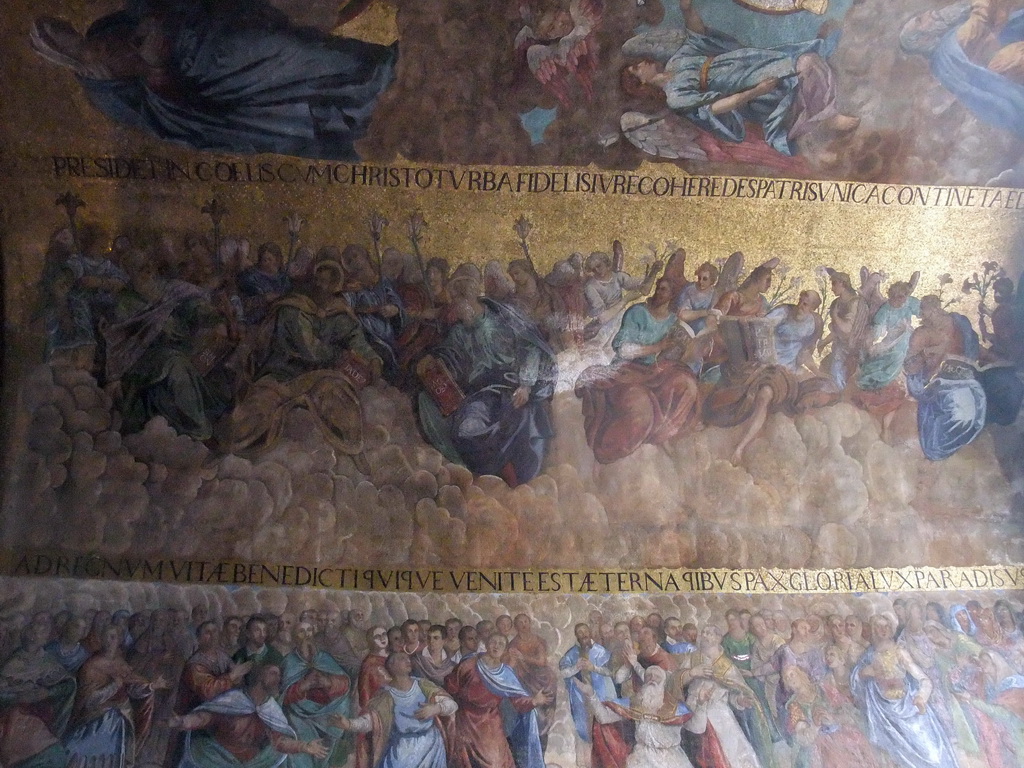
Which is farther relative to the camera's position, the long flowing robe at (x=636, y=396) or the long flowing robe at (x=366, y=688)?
the long flowing robe at (x=636, y=396)

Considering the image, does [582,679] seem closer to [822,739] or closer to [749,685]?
[749,685]

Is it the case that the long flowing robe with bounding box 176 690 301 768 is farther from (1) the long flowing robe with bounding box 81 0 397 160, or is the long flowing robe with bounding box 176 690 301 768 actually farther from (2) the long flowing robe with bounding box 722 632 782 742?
(1) the long flowing robe with bounding box 81 0 397 160

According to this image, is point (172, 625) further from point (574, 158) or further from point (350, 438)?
point (574, 158)

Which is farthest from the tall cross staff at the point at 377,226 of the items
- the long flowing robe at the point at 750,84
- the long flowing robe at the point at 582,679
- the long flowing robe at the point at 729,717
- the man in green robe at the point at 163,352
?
the long flowing robe at the point at 729,717

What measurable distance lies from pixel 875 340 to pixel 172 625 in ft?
22.3

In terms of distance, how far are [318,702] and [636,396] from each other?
3879mm

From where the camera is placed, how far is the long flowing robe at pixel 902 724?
376 inches

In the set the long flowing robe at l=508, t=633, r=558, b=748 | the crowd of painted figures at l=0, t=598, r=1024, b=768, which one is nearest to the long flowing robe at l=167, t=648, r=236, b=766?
the crowd of painted figures at l=0, t=598, r=1024, b=768

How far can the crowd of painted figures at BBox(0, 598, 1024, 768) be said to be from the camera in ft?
29.6

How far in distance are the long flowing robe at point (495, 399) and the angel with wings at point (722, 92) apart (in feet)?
6.66

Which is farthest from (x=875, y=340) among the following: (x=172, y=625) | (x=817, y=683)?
(x=172, y=625)

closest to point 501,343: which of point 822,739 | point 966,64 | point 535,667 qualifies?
point 535,667

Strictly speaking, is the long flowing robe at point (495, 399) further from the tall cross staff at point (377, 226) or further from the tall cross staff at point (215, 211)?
the tall cross staff at point (215, 211)

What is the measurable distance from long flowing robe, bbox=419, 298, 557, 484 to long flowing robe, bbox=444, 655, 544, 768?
Answer: 5.76 ft
